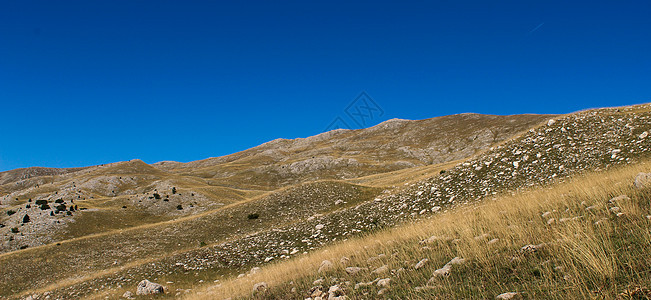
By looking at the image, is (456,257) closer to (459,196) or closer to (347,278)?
(347,278)

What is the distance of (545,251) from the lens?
222 inches

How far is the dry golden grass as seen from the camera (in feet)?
13.8

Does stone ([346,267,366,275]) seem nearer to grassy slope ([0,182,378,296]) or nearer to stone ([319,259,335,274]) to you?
stone ([319,259,335,274])

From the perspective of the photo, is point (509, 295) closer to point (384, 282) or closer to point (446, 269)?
point (446, 269)

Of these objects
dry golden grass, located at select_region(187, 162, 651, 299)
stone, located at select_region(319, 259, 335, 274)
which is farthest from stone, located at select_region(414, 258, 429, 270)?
stone, located at select_region(319, 259, 335, 274)

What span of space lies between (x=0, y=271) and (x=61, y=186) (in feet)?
295

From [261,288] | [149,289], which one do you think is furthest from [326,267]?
[149,289]

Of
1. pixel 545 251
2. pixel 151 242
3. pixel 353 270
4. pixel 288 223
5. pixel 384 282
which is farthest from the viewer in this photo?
pixel 151 242

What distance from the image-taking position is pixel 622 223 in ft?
19.2

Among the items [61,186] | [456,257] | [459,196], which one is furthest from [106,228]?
[61,186]

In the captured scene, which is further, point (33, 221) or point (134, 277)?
point (33, 221)

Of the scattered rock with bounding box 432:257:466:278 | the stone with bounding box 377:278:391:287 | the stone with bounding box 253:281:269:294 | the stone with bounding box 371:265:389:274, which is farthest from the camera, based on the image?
the stone with bounding box 253:281:269:294

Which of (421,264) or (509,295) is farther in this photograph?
(421,264)

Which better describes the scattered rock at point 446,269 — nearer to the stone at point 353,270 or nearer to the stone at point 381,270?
the stone at point 381,270
